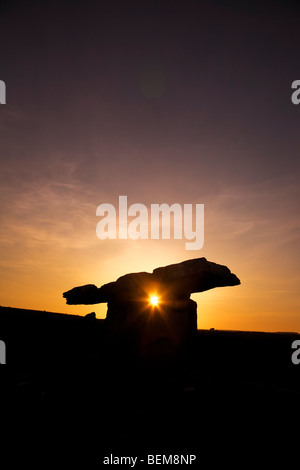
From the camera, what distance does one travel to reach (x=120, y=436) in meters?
5.50

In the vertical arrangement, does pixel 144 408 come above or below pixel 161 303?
below

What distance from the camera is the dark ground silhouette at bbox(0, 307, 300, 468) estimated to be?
16.5ft

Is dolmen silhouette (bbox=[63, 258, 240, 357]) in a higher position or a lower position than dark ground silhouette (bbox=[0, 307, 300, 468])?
higher

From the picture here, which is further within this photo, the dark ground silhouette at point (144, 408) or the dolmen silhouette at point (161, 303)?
the dolmen silhouette at point (161, 303)

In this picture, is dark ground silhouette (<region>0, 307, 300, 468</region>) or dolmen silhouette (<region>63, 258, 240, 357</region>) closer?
dark ground silhouette (<region>0, 307, 300, 468</region>)

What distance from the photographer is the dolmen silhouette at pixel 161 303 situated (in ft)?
35.8

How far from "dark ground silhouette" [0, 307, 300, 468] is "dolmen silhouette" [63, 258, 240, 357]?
0.54 metres

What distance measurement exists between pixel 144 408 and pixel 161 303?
5.27m

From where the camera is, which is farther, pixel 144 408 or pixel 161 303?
pixel 161 303

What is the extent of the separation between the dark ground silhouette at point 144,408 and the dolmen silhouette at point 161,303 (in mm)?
538

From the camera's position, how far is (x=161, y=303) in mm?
11875
